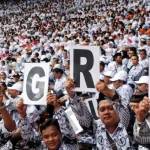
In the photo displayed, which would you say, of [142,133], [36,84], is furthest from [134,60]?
[142,133]

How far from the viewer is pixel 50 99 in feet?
18.1

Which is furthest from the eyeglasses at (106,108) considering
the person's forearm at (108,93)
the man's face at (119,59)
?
the man's face at (119,59)

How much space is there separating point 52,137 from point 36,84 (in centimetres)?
160

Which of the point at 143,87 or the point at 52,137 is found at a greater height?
the point at 143,87

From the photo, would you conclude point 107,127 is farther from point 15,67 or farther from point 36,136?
point 15,67

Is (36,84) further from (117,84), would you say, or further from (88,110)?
(117,84)

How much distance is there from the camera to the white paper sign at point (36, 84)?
5914 millimetres

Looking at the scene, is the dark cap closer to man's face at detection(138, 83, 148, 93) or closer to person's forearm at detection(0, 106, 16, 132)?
man's face at detection(138, 83, 148, 93)

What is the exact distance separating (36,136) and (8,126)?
0.29m

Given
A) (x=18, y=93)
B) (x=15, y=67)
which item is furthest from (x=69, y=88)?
(x=15, y=67)

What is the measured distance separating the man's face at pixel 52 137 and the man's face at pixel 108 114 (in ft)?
1.29

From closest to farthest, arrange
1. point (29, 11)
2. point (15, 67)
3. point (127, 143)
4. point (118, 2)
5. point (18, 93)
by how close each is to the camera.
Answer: point (127, 143)
point (18, 93)
point (15, 67)
point (118, 2)
point (29, 11)

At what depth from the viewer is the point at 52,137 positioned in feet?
14.6

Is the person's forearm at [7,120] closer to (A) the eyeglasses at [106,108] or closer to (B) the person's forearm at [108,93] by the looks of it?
(B) the person's forearm at [108,93]
